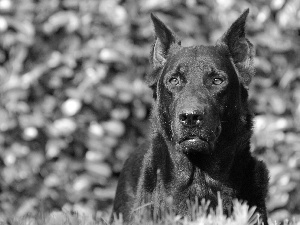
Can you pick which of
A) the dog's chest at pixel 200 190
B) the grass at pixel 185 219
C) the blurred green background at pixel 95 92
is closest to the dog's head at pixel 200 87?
the dog's chest at pixel 200 190

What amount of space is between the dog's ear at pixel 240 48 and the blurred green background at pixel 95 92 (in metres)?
2.48

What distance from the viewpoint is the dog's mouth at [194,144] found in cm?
518

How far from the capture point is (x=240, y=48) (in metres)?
5.80

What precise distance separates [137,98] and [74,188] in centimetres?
109

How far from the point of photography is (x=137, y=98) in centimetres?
830

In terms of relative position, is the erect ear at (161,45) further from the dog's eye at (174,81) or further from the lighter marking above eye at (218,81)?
the lighter marking above eye at (218,81)

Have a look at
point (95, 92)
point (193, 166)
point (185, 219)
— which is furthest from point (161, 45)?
point (95, 92)

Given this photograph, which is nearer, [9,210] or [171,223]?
[171,223]

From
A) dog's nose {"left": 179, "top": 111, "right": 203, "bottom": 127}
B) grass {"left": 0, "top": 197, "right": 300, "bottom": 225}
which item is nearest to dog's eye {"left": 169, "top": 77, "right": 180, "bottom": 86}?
dog's nose {"left": 179, "top": 111, "right": 203, "bottom": 127}

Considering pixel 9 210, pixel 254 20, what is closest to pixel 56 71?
pixel 9 210

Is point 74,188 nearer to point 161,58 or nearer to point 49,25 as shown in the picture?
point 49,25

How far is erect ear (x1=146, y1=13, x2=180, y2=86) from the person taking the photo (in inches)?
231

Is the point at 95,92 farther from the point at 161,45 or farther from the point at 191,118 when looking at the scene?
the point at 191,118

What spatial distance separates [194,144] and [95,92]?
3.09 metres
